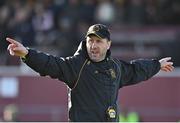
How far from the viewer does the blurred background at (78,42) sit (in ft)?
60.3

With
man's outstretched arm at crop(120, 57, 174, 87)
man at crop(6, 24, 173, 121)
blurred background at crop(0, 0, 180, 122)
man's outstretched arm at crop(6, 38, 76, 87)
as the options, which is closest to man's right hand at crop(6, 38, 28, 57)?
man's outstretched arm at crop(6, 38, 76, 87)

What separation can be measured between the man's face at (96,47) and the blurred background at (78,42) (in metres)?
9.05

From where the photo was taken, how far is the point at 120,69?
922 cm

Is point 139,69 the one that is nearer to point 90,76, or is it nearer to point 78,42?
point 90,76

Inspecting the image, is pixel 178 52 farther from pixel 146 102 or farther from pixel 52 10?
pixel 52 10

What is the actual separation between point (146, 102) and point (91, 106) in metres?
9.67

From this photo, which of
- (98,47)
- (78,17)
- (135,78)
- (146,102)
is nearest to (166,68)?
(135,78)

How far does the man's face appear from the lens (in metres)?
8.77

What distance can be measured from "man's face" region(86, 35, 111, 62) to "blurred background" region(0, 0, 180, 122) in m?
9.05

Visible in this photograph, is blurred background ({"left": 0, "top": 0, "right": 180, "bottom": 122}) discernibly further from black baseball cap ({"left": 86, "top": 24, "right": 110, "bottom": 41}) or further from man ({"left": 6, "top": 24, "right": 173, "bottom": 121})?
black baseball cap ({"left": 86, "top": 24, "right": 110, "bottom": 41})

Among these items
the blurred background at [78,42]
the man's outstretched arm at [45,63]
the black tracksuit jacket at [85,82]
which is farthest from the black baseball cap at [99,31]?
the blurred background at [78,42]

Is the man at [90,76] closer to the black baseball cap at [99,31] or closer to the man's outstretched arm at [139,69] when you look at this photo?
the black baseball cap at [99,31]

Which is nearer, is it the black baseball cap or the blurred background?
the black baseball cap

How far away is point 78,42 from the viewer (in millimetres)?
19219
